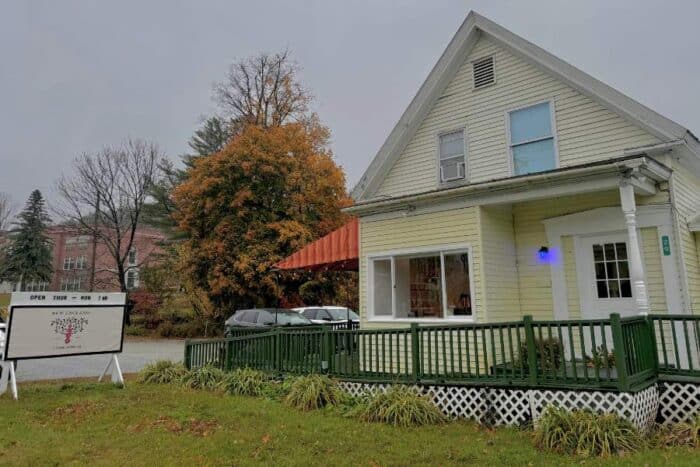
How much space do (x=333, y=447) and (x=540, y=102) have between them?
7.76 m

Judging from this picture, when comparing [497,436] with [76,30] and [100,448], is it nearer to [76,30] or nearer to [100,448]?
[100,448]

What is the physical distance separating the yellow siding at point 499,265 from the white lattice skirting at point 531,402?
1.64 m

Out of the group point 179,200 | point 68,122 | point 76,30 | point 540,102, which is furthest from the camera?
point 68,122

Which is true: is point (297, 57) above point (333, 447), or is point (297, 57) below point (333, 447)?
above

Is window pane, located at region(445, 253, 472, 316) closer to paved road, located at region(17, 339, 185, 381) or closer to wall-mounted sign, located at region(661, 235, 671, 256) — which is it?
wall-mounted sign, located at region(661, 235, 671, 256)

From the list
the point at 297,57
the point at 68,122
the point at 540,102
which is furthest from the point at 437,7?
the point at 68,122

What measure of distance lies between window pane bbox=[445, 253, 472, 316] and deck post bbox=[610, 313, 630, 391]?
290 centimetres

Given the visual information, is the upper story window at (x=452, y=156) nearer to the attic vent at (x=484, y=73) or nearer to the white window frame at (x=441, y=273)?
the attic vent at (x=484, y=73)

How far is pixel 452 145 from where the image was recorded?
10.4 m

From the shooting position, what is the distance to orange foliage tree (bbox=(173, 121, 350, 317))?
22875mm

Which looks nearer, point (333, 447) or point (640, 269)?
point (333, 447)

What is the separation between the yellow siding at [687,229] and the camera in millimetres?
7434

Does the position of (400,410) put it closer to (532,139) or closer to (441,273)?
(441,273)

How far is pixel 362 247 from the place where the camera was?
33.1 ft
